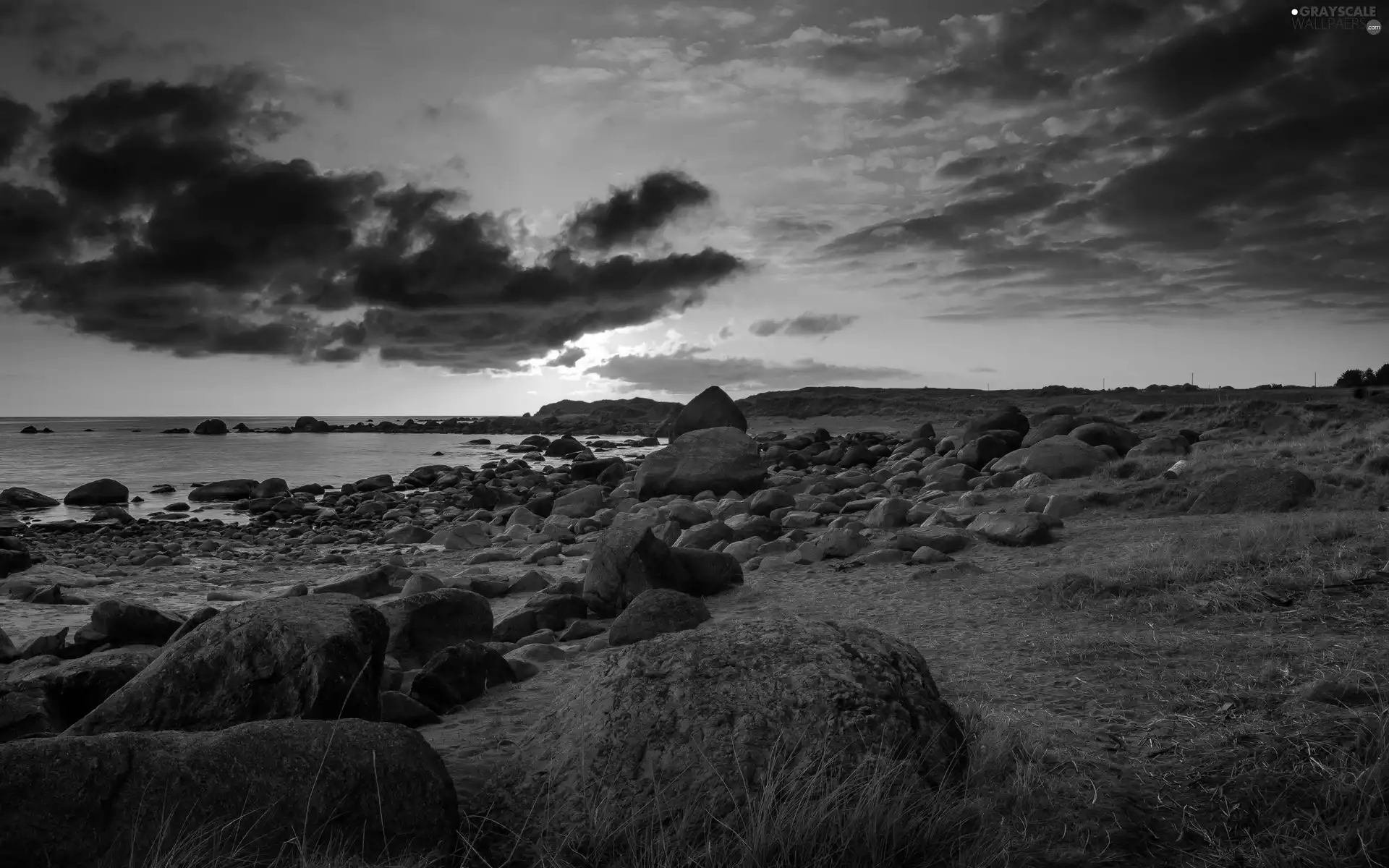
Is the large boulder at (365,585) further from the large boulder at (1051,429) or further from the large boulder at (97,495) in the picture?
the large boulder at (97,495)

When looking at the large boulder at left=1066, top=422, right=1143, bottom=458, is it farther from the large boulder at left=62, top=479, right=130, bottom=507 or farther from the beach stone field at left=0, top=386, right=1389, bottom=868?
the large boulder at left=62, top=479, right=130, bottom=507

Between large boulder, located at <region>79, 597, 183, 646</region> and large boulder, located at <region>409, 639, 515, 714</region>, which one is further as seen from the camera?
large boulder, located at <region>79, 597, 183, 646</region>

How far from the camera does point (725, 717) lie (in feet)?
10.1

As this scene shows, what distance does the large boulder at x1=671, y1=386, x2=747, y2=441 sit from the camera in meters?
27.9

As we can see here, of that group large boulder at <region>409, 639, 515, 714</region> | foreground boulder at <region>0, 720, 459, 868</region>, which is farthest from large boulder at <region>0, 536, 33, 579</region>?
foreground boulder at <region>0, 720, 459, 868</region>

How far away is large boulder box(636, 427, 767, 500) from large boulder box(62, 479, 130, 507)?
15.7 metres

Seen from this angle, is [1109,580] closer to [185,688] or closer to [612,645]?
[612,645]

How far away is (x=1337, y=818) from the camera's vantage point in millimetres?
2832

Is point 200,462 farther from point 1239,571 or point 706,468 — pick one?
point 1239,571

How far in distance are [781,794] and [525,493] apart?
20536 millimetres

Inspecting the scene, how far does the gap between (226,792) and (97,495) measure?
83.6 ft

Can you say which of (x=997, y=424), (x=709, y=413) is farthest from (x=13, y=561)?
(x=997, y=424)

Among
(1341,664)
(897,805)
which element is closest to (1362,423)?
(1341,664)

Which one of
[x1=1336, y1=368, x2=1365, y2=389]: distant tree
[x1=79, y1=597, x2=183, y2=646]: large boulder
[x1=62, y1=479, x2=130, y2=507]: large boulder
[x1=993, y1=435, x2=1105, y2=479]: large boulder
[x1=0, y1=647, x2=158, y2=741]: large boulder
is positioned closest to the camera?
[x1=0, y1=647, x2=158, y2=741]: large boulder
